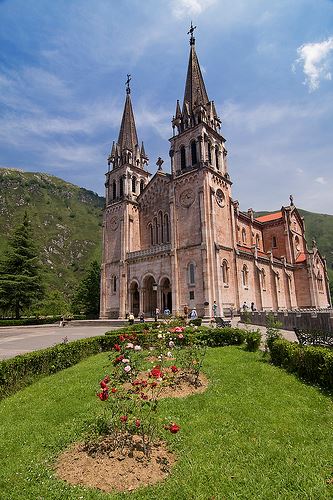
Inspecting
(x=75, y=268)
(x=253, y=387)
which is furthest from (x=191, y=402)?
(x=75, y=268)

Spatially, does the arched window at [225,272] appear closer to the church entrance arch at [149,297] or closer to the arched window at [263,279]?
the arched window at [263,279]

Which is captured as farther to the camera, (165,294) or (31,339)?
(165,294)

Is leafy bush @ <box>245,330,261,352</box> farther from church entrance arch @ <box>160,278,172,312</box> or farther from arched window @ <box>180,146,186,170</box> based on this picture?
arched window @ <box>180,146,186,170</box>

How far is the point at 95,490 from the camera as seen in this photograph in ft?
13.5

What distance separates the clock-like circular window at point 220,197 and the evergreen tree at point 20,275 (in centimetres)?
2744

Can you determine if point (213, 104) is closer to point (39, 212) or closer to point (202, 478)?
point (202, 478)

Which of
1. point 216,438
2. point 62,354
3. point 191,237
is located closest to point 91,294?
point 191,237

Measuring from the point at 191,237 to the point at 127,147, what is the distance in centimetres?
2081

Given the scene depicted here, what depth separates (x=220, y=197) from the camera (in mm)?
35000

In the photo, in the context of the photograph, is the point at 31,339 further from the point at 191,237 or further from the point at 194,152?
the point at 194,152

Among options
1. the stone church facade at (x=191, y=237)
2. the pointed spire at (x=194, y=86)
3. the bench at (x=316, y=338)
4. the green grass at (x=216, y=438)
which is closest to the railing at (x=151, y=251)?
the stone church facade at (x=191, y=237)

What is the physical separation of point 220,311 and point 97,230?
375 ft

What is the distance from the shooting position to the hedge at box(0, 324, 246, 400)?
893cm

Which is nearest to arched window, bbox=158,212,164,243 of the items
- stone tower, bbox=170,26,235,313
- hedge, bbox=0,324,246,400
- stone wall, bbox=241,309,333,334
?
stone tower, bbox=170,26,235,313
